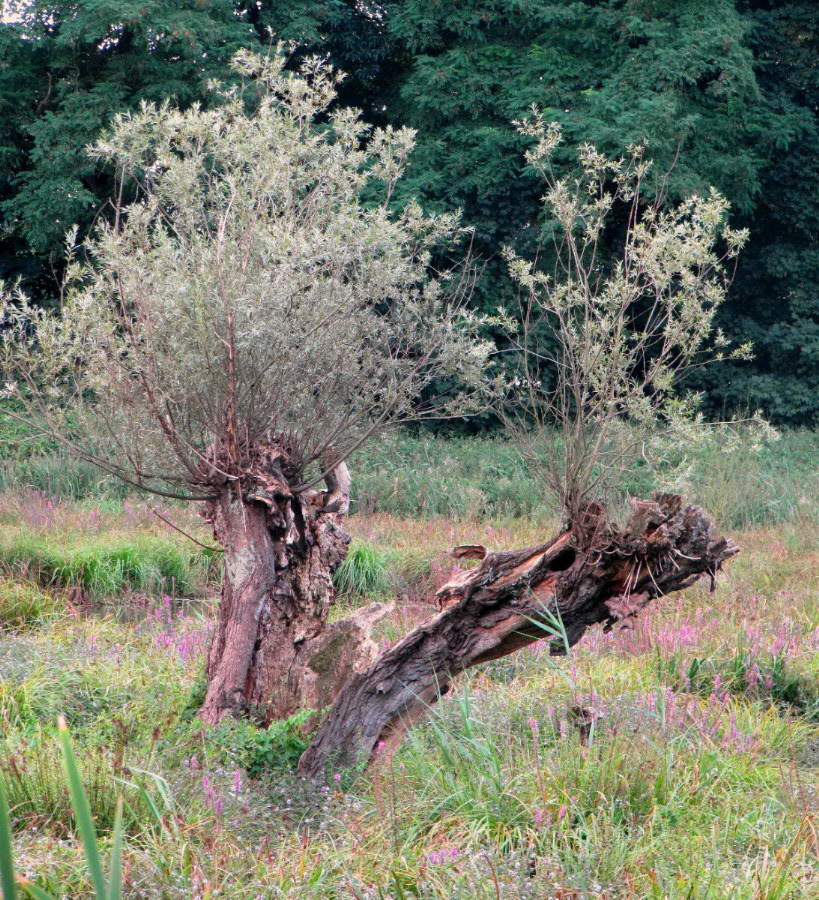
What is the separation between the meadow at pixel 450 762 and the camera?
3064mm

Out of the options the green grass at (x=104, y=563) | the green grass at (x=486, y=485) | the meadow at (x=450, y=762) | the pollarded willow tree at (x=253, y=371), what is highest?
the pollarded willow tree at (x=253, y=371)

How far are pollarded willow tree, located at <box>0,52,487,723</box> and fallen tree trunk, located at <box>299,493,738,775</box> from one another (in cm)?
63

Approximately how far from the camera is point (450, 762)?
3873 mm

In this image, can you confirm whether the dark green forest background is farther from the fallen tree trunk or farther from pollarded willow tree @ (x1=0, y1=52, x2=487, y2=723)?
the fallen tree trunk

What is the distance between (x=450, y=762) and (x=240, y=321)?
219cm

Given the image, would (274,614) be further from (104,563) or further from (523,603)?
(104,563)

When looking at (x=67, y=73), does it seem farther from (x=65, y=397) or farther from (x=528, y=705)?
(x=528, y=705)

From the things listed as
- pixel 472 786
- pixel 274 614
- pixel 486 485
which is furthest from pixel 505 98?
pixel 472 786

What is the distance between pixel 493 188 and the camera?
18.0 metres

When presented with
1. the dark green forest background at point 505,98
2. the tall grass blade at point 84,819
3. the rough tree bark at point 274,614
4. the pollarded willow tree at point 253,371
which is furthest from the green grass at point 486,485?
the tall grass blade at point 84,819

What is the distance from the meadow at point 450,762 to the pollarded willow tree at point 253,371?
1.93 ft

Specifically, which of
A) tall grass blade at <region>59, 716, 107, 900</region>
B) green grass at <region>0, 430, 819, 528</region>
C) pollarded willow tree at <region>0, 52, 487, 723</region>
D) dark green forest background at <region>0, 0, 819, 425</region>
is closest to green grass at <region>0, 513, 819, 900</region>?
pollarded willow tree at <region>0, 52, 487, 723</region>

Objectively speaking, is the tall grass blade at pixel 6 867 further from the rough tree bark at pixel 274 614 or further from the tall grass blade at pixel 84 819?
the rough tree bark at pixel 274 614

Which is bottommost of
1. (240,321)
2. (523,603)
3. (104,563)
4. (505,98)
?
(104,563)
